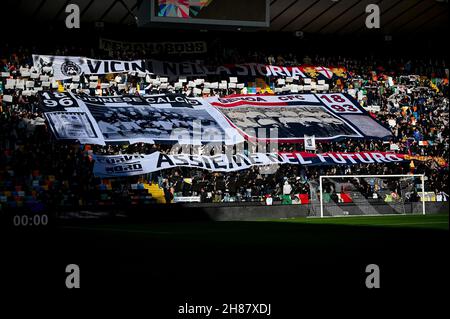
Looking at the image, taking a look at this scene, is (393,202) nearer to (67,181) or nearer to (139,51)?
(67,181)

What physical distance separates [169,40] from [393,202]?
702 inches

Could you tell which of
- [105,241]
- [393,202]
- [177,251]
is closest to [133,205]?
[393,202]

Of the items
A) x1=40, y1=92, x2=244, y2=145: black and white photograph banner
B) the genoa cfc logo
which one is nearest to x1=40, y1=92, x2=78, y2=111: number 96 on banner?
x1=40, y1=92, x2=244, y2=145: black and white photograph banner

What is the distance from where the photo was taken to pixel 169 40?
149 ft

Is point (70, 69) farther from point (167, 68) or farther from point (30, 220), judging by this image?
point (30, 220)

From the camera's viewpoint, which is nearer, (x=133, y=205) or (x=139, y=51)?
(x=133, y=205)

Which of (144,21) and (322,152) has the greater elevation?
(144,21)

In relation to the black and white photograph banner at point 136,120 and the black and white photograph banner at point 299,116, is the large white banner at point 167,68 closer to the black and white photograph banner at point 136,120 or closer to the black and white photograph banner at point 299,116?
the black and white photograph banner at point 299,116

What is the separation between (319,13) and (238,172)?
13.9 meters

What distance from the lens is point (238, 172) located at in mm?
36719

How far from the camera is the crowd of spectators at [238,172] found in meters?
32.6

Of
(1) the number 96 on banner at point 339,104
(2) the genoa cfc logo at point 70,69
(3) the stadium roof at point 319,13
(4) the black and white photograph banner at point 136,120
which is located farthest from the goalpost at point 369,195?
(2) the genoa cfc logo at point 70,69
